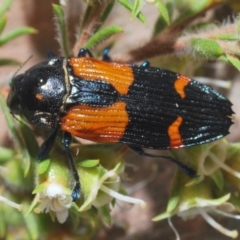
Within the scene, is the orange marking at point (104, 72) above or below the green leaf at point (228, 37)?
below

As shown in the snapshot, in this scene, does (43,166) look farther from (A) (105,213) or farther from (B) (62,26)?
(B) (62,26)

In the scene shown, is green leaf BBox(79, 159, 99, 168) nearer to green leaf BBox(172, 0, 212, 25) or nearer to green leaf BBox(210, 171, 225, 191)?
green leaf BBox(210, 171, 225, 191)

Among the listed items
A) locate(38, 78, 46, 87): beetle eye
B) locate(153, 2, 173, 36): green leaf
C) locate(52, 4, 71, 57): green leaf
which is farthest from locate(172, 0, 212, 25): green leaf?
locate(38, 78, 46, 87): beetle eye

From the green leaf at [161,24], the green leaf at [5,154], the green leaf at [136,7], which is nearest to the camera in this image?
the green leaf at [136,7]

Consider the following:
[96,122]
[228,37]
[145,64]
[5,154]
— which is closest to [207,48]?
[228,37]

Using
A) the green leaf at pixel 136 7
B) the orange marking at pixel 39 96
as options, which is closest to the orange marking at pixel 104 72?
the orange marking at pixel 39 96

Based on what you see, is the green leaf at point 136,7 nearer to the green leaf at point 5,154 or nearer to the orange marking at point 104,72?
the orange marking at point 104,72

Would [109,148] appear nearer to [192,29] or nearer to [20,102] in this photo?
[20,102]
